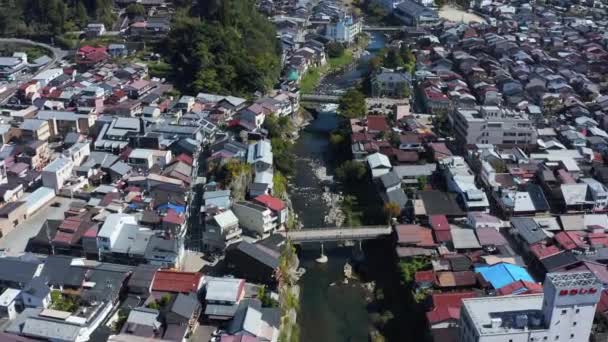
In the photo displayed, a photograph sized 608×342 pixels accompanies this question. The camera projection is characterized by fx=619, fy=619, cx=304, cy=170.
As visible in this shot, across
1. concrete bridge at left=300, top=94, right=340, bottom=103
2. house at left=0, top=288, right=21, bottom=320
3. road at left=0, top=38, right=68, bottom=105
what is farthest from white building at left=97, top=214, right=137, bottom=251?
concrete bridge at left=300, top=94, right=340, bottom=103

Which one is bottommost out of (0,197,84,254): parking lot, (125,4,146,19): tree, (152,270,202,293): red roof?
(0,197,84,254): parking lot

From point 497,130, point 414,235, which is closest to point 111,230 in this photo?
point 414,235

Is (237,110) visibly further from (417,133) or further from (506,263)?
(506,263)

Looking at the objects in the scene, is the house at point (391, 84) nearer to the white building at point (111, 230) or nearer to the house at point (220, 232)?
the house at point (220, 232)

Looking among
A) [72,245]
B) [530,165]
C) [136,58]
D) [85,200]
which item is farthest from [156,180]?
[136,58]

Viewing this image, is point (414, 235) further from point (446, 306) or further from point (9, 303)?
point (9, 303)

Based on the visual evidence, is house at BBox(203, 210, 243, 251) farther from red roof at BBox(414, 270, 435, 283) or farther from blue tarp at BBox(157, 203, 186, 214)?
red roof at BBox(414, 270, 435, 283)

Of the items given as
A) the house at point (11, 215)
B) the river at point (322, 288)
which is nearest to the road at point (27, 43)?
the house at point (11, 215)

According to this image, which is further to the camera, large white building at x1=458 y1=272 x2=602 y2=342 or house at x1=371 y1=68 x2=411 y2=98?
house at x1=371 y1=68 x2=411 y2=98
